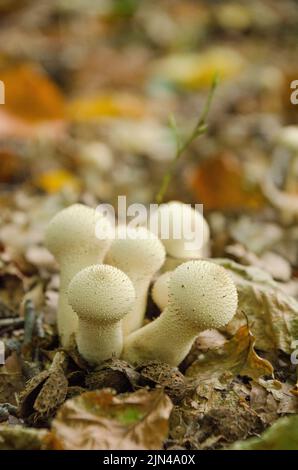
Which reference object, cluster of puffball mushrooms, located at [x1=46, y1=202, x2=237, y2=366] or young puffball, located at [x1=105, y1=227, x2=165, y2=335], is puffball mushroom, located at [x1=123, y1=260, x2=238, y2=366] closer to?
cluster of puffball mushrooms, located at [x1=46, y1=202, x2=237, y2=366]

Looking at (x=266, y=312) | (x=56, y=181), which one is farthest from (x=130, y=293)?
(x=56, y=181)

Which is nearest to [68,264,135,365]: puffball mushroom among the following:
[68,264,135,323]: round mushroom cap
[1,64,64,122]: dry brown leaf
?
[68,264,135,323]: round mushroom cap

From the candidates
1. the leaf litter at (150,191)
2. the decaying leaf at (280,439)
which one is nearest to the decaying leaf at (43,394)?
the leaf litter at (150,191)

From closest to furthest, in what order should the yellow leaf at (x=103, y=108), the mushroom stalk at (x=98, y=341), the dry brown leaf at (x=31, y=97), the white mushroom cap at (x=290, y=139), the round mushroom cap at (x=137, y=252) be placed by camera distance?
the mushroom stalk at (x=98, y=341), the round mushroom cap at (x=137, y=252), the white mushroom cap at (x=290, y=139), the dry brown leaf at (x=31, y=97), the yellow leaf at (x=103, y=108)

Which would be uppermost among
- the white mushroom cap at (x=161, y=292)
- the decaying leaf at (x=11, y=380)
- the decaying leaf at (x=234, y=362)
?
the white mushroom cap at (x=161, y=292)

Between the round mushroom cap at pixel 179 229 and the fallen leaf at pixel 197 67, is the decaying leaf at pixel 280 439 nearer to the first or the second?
the round mushroom cap at pixel 179 229

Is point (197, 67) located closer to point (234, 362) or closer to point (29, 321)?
point (29, 321)

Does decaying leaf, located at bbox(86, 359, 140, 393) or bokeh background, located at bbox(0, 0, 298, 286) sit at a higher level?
bokeh background, located at bbox(0, 0, 298, 286)
